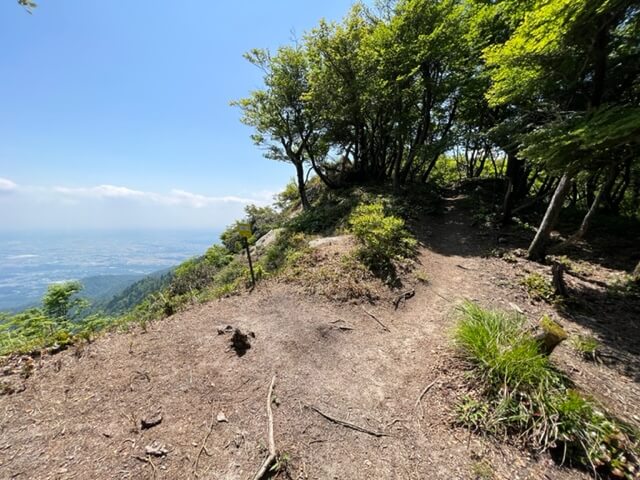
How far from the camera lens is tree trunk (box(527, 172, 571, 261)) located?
630 cm

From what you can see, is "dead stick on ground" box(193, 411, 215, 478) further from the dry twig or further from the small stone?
the dry twig

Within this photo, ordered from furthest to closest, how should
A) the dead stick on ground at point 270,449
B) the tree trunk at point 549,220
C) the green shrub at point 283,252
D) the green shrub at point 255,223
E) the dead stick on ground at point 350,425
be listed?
the green shrub at point 255,223 → the green shrub at point 283,252 → the tree trunk at point 549,220 → the dead stick on ground at point 350,425 → the dead stick on ground at point 270,449

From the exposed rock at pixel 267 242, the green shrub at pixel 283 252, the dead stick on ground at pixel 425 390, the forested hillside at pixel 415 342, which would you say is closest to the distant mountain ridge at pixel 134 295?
the exposed rock at pixel 267 242

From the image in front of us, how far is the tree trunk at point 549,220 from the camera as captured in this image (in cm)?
630

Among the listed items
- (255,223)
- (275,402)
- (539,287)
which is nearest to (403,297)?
(539,287)

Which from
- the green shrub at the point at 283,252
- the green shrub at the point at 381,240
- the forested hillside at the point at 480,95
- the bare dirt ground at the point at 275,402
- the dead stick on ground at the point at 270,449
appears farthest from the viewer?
the green shrub at the point at 283,252

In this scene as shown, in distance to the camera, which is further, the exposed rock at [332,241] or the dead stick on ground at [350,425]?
the exposed rock at [332,241]

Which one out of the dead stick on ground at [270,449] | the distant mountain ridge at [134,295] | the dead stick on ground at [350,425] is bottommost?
the distant mountain ridge at [134,295]

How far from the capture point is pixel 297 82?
1395cm

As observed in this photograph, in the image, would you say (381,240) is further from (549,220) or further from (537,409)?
(537,409)

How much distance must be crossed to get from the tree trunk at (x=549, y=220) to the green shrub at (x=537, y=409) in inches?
178

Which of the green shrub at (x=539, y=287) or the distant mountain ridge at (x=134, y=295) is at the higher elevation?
the green shrub at (x=539, y=287)

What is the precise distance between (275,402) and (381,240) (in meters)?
4.94

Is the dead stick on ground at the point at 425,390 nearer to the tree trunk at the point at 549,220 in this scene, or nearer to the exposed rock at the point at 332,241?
the exposed rock at the point at 332,241
